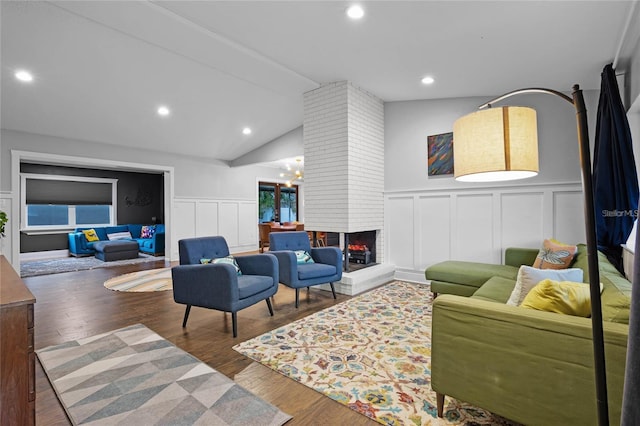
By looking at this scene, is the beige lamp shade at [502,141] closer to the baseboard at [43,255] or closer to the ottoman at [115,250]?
the ottoman at [115,250]

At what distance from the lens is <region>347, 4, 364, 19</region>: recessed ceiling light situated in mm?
2621

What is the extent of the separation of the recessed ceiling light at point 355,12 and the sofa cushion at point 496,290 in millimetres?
2583

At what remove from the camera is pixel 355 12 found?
2689mm

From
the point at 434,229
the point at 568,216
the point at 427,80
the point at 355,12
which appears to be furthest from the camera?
the point at 434,229

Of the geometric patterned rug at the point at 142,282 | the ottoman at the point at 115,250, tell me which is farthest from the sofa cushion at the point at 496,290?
the ottoman at the point at 115,250

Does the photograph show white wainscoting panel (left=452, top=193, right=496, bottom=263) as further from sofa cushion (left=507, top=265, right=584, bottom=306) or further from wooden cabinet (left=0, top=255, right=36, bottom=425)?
wooden cabinet (left=0, top=255, right=36, bottom=425)

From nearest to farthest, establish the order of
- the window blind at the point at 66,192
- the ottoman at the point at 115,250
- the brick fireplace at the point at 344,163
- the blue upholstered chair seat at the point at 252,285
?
the blue upholstered chair seat at the point at 252,285 < the brick fireplace at the point at 344,163 < the ottoman at the point at 115,250 < the window blind at the point at 66,192

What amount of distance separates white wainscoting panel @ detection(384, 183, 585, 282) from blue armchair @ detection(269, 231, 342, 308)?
1.50m

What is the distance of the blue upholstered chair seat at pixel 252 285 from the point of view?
2894mm

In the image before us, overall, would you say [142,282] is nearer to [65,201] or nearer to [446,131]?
[446,131]

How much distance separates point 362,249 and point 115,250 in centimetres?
585

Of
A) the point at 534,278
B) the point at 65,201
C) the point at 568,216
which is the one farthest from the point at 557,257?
the point at 65,201

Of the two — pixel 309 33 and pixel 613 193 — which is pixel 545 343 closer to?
pixel 613 193

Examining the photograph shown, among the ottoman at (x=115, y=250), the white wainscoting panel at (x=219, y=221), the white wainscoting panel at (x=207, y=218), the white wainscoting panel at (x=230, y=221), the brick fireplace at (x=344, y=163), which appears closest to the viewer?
the brick fireplace at (x=344, y=163)
